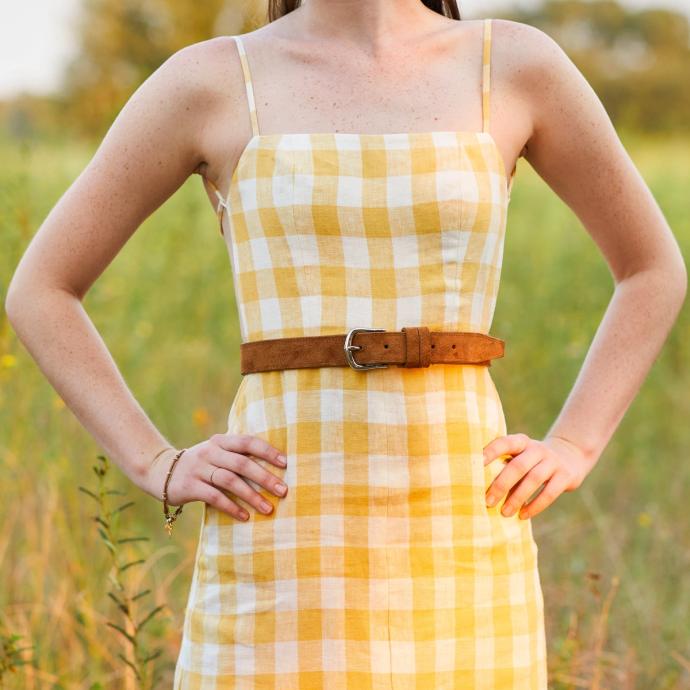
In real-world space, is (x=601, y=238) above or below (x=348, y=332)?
above

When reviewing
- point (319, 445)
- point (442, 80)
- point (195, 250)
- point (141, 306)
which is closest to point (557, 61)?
point (442, 80)

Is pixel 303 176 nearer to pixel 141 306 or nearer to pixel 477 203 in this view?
pixel 477 203

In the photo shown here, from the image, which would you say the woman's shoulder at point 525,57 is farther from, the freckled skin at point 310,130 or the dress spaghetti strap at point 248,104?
the dress spaghetti strap at point 248,104

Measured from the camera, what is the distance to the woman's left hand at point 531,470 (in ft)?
5.78

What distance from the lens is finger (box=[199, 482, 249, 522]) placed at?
173 centimetres

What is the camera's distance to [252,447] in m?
1.73

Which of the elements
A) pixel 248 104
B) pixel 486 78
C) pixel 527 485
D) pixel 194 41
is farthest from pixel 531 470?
pixel 194 41

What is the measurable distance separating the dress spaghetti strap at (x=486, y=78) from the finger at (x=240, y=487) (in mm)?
673

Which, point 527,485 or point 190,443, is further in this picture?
point 190,443

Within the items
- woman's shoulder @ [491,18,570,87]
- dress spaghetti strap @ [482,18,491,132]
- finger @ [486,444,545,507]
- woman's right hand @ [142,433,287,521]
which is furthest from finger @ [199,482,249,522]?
woman's shoulder @ [491,18,570,87]

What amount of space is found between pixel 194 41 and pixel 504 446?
29.2 m

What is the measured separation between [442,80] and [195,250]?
362cm

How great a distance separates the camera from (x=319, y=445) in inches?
66.4

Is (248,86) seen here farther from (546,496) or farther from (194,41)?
(194,41)
